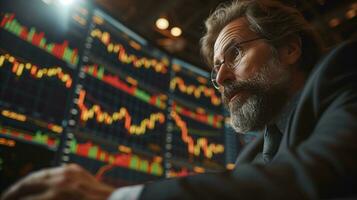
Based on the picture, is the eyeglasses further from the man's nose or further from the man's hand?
the man's hand

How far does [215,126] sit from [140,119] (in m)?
0.80

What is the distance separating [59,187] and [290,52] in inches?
44.4

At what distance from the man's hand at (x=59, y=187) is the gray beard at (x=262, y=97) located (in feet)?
2.59

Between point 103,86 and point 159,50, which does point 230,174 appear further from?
point 159,50

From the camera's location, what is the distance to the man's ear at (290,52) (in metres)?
1.28

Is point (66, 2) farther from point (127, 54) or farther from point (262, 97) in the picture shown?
point (262, 97)

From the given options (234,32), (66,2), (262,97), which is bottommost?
(262,97)

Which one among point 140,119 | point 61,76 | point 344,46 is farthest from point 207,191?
point 140,119

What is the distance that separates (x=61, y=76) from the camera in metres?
1.63

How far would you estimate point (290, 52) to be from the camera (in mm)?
1294

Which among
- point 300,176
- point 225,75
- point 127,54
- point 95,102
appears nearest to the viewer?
point 300,176

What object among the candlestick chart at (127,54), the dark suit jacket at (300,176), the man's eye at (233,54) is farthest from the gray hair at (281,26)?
the candlestick chart at (127,54)

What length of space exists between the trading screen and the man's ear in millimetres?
1069

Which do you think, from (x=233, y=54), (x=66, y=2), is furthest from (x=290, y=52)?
(x=66, y=2)
